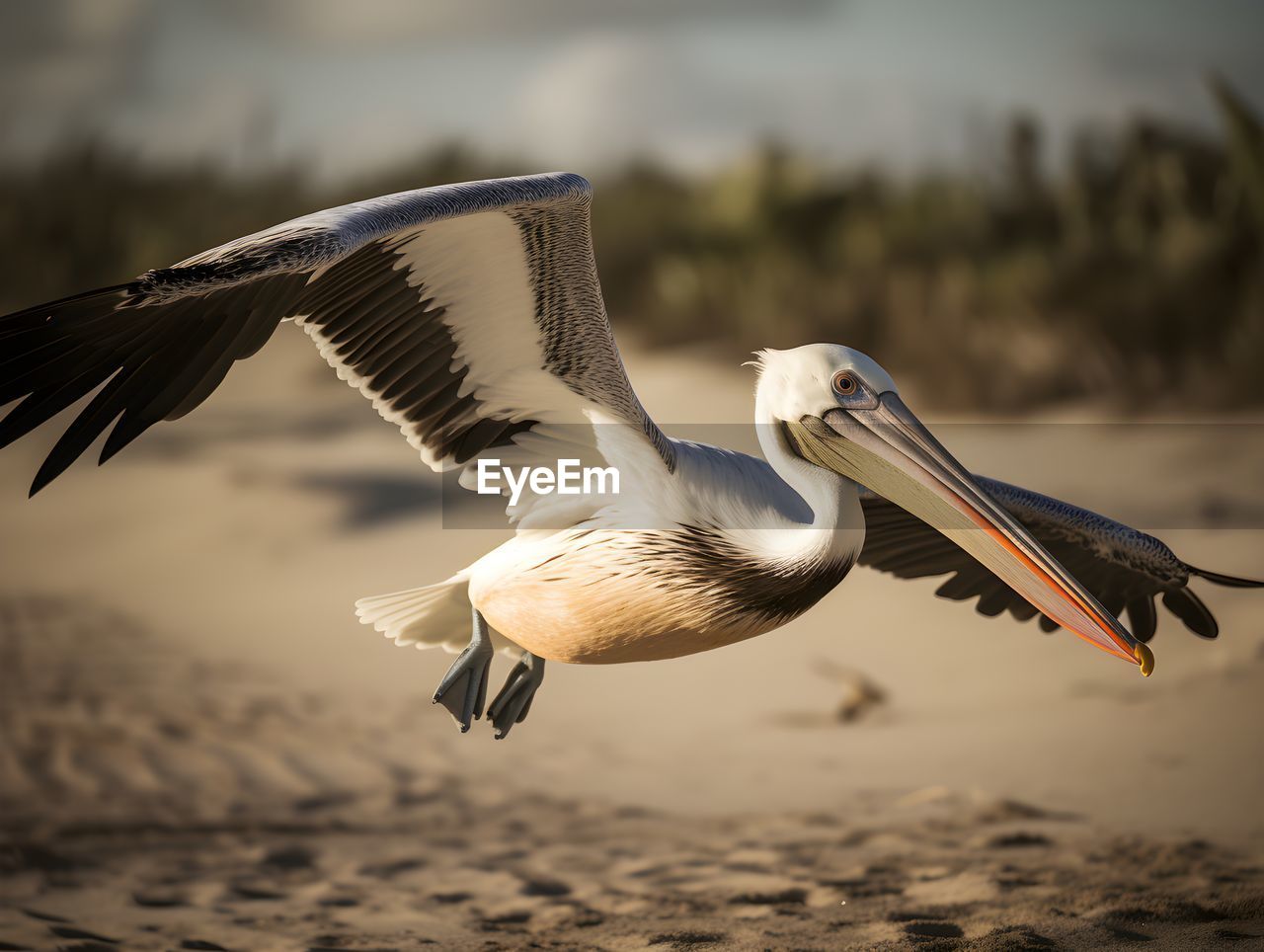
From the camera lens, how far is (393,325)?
3848 millimetres

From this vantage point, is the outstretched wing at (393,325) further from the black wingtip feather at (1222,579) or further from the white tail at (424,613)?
the black wingtip feather at (1222,579)

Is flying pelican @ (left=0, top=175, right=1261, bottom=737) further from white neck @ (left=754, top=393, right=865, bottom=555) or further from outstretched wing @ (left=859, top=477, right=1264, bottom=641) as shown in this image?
outstretched wing @ (left=859, top=477, right=1264, bottom=641)

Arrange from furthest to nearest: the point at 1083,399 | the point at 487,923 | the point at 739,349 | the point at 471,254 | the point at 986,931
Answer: the point at 739,349 < the point at 1083,399 < the point at 487,923 < the point at 986,931 < the point at 471,254

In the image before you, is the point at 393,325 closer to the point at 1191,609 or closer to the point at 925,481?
the point at 925,481

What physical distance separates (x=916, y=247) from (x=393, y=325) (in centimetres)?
1037

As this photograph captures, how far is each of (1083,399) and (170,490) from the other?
301 inches

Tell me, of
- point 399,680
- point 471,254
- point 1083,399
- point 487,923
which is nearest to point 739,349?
point 1083,399

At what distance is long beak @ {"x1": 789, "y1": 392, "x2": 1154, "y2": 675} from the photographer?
342 cm

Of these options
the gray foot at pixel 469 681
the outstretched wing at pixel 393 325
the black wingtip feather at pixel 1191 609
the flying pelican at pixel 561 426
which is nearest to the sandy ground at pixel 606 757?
the black wingtip feather at pixel 1191 609

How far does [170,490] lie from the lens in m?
11.3

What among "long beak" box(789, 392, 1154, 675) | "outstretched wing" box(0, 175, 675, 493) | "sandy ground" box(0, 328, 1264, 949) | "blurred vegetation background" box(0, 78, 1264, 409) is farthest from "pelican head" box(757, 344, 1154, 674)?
"blurred vegetation background" box(0, 78, 1264, 409)

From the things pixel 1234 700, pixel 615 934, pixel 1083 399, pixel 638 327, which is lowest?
pixel 615 934

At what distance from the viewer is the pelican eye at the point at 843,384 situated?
353 cm

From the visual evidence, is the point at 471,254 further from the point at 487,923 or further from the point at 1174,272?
the point at 1174,272
